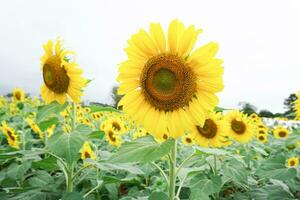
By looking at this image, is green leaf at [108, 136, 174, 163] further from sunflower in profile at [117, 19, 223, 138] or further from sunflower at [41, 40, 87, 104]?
sunflower at [41, 40, 87, 104]

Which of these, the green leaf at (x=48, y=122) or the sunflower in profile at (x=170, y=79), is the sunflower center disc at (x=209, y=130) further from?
the sunflower in profile at (x=170, y=79)

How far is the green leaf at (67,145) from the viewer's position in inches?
96.2

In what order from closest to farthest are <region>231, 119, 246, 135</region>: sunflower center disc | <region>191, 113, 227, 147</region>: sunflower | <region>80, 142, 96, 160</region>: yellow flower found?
<region>191, 113, 227, 147</region>: sunflower < <region>80, 142, 96, 160</region>: yellow flower < <region>231, 119, 246, 135</region>: sunflower center disc

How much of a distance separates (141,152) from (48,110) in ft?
3.21

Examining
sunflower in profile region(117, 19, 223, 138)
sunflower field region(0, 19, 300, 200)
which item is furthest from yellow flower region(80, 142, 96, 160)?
sunflower in profile region(117, 19, 223, 138)

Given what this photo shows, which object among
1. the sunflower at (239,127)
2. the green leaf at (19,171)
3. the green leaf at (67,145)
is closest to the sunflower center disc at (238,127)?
the sunflower at (239,127)

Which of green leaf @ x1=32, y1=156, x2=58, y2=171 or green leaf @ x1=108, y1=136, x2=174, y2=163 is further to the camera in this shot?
green leaf @ x1=32, y1=156, x2=58, y2=171

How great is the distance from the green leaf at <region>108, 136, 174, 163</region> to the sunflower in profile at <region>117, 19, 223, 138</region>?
0.07m

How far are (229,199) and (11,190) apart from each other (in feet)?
6.16

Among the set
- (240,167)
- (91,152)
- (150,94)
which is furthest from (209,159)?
(150,94)

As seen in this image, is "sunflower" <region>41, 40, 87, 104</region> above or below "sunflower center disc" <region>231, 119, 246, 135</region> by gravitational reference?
above

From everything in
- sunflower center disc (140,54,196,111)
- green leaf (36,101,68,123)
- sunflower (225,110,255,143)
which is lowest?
sunflower (225,110,255,143)

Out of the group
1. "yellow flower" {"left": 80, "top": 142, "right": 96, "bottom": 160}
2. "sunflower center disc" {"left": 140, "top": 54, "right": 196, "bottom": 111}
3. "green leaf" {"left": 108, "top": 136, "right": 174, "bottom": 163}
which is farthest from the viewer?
"yellow flower" {"left": 80, "top": 142, "right": 96, "bottom": 160}

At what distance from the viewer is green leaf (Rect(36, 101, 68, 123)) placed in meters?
2.68
